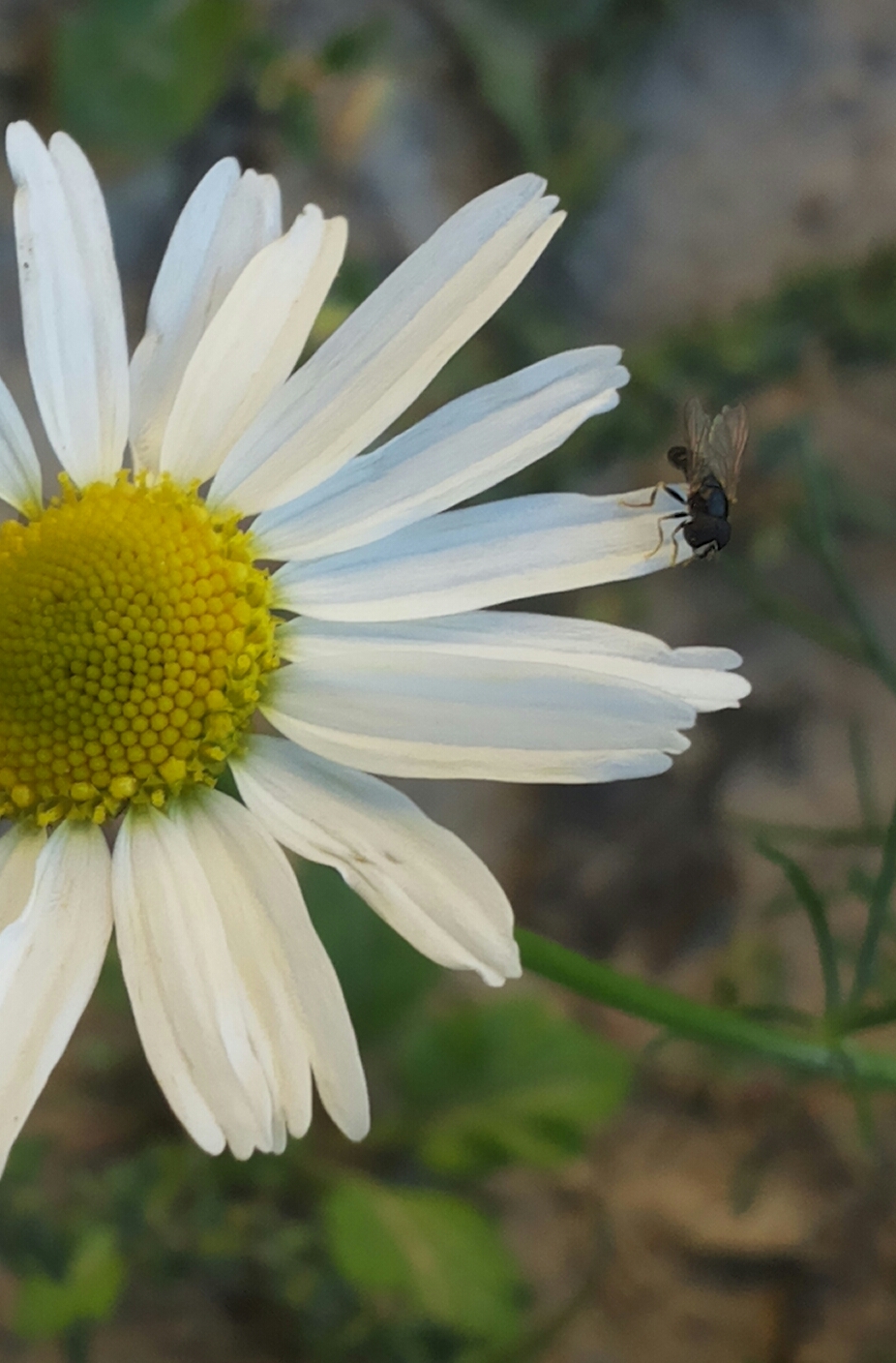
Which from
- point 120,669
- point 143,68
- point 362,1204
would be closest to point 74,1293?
point 362,1204

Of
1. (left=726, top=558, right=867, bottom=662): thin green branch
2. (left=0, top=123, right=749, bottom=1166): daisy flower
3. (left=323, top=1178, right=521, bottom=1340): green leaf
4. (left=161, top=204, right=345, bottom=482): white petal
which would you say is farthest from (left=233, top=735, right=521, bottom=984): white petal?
(left=323, top=1178, right=521, bottom=1340): green leaf

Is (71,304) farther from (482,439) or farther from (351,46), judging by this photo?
(351,46)

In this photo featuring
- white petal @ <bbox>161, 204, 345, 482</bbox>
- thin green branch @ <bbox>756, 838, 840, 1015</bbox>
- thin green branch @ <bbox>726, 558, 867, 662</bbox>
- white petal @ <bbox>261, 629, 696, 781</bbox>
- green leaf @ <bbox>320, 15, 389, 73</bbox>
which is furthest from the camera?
green leaf @ <bbox>320, 15, 389, 73</bbox>

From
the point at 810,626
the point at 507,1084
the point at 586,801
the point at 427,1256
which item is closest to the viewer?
the point at 810,626

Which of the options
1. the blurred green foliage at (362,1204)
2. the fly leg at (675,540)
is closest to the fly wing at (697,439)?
the fly leg at (675,540)

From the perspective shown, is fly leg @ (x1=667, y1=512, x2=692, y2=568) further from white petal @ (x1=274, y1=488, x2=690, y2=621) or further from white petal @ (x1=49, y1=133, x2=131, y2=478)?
white petal @ (x1=49, y1=133, x2=131, y2=478)

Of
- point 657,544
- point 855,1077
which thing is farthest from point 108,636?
point 855,1077

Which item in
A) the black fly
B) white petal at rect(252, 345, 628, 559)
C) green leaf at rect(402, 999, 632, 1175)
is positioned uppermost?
the black fly
